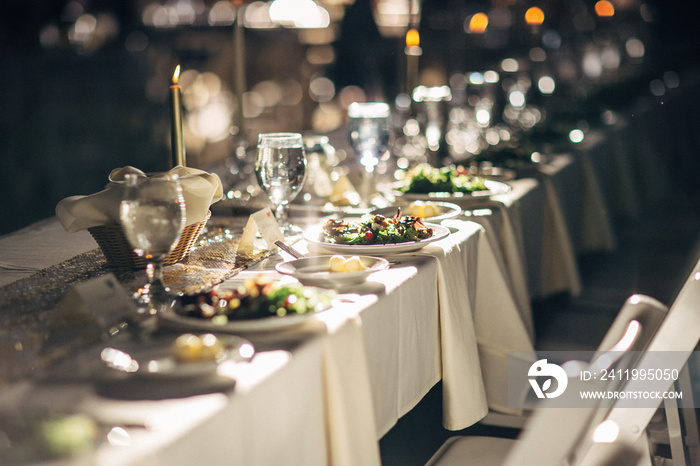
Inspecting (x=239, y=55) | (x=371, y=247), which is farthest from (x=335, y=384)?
(x=239, y=55)

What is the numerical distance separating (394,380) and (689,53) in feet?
37.7

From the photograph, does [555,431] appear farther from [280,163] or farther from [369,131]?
[369,131]

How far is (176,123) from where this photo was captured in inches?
55.6

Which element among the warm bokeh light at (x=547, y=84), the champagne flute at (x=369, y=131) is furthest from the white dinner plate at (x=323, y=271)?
the warm bokeh light at (x=547, y=84)

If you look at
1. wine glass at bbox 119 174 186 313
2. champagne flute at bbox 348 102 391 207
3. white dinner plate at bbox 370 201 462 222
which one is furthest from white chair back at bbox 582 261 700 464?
champagne flute at bbox 348 102 391 207

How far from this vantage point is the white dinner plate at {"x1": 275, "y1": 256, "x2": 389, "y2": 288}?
3.67 ft

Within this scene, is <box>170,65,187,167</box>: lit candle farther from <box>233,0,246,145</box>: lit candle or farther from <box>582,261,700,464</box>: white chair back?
<box>582,261,700,464</box>: white chair back

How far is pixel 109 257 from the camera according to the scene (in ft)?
4.23

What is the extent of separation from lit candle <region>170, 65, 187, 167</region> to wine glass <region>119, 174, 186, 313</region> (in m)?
0.45

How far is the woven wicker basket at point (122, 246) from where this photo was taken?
4.09ft

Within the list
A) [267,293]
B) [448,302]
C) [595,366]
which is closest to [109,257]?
[267,293]

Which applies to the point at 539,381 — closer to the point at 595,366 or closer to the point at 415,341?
the point at 415,341

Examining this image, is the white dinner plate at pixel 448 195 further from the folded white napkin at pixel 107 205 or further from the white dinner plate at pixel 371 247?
the folded white napkin at pixel 107 205

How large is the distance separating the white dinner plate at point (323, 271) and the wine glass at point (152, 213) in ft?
0.78
